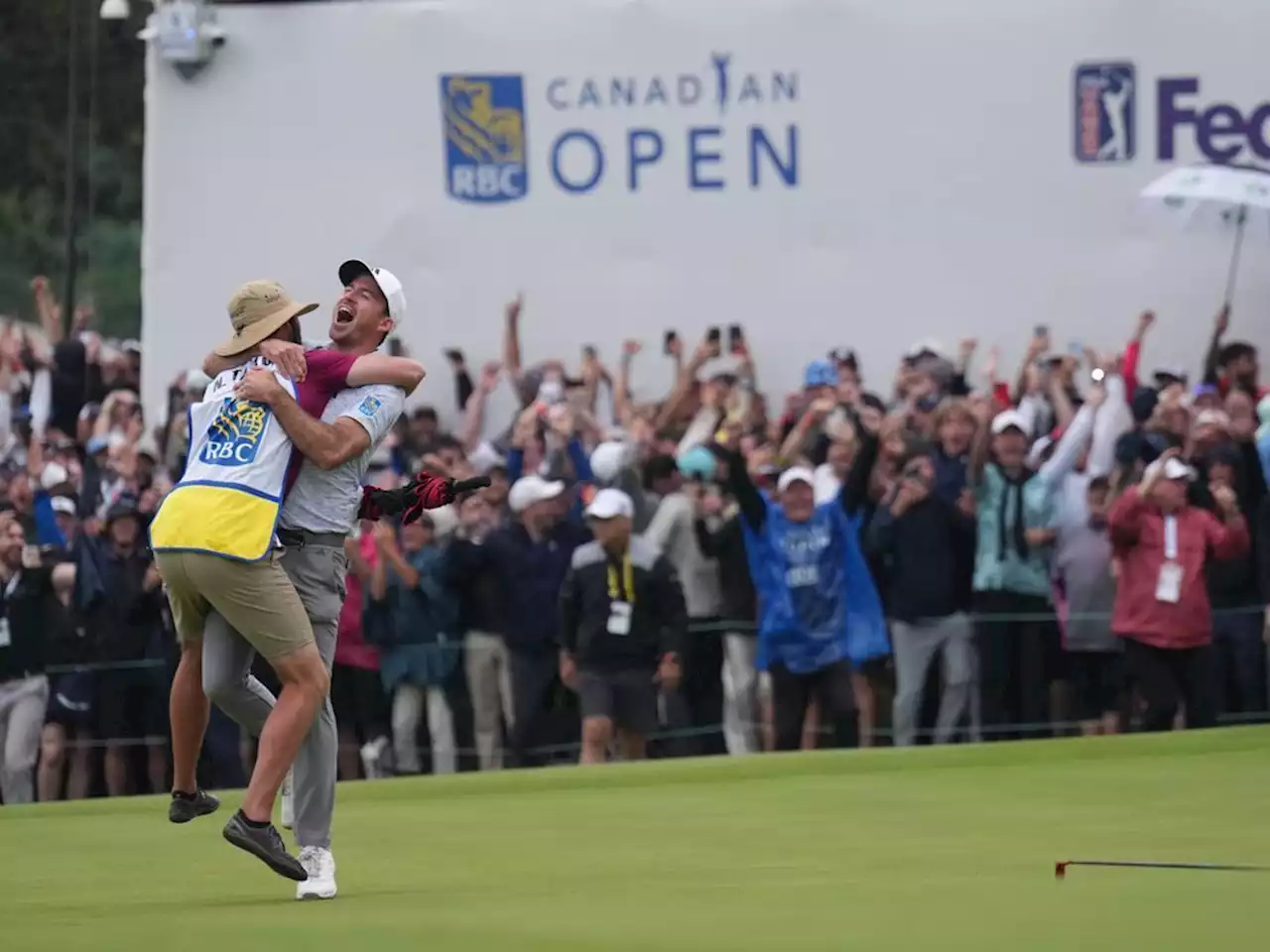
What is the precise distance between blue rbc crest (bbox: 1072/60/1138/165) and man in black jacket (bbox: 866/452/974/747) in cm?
573

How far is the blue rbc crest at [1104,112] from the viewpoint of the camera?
65.2ft

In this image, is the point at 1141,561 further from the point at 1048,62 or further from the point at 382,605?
the point at 1048,62

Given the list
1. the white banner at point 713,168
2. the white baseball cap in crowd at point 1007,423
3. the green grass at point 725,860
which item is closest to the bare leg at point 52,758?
the green grass at point 725,860

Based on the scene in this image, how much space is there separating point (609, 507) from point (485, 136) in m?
6.73

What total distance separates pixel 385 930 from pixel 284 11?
50.5 feet

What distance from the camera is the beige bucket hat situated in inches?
317

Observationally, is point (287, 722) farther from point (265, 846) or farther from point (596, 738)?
point (596, 738)

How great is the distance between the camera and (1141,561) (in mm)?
14500

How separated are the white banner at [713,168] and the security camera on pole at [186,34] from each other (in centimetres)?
12

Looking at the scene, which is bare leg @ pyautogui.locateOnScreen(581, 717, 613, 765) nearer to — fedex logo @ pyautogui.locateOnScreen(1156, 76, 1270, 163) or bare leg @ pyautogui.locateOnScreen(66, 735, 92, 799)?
bare leg @ pyautogui.locateOnScreen(66, 735, 92, 799)

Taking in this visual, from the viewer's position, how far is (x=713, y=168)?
20516mm

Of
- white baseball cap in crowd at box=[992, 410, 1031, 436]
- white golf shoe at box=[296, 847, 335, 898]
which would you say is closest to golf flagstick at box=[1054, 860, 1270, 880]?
white golf shoe at box=[296, 847, 335, 898]

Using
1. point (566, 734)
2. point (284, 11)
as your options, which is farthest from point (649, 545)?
point (284, 11)

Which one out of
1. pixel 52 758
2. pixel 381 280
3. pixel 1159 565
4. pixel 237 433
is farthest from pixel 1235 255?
pixel 237 433
